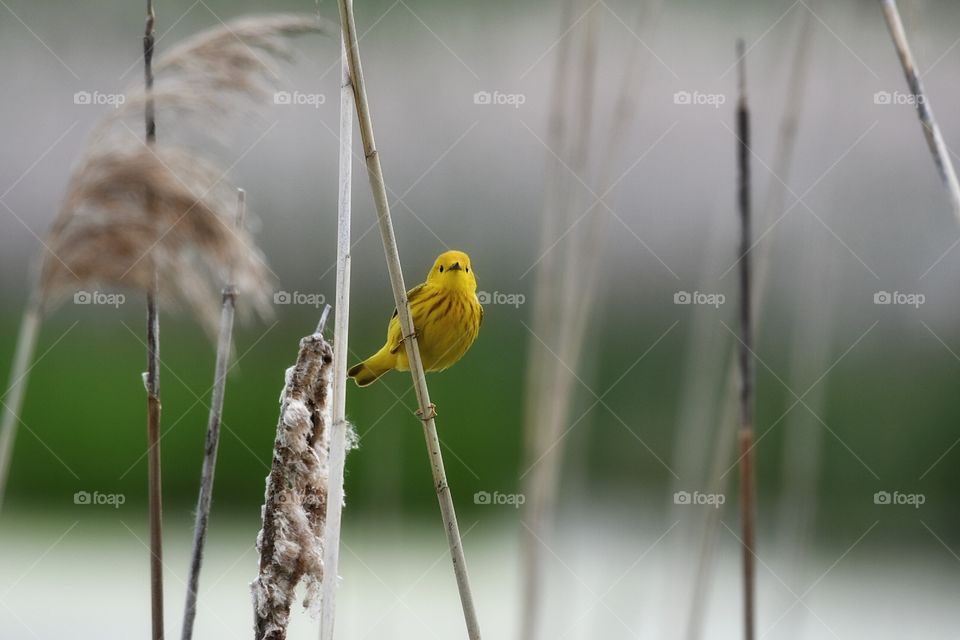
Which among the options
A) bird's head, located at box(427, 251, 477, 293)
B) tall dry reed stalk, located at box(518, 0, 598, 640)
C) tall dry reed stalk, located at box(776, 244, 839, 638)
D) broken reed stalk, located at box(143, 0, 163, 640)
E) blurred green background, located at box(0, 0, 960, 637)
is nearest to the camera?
broken reed stalk, located at box(143, 0, 163, 640)

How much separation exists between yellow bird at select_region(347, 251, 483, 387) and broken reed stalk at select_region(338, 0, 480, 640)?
1.03 m

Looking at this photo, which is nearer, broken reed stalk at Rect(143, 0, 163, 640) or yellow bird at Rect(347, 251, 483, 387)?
broken reed stalk at Rect(143, 0, 163, 640)

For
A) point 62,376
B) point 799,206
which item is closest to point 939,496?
point 799,206

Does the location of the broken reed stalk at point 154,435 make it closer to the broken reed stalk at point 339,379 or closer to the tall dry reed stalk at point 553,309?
the broken reed stalk at point 339,379

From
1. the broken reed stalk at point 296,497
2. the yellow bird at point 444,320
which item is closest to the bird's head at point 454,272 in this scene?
the yellow bird at point 444,320

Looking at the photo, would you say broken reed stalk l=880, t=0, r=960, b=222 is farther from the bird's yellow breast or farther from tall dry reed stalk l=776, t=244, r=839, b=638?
tall dry reed stalk l=776, t=244, r=839, b=638

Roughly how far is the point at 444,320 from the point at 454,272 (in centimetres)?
14

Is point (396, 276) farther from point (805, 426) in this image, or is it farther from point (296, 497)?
point (805, 426)

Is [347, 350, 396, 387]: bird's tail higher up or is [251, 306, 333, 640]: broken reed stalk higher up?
[347, 350, 396, 387]: bird's tail

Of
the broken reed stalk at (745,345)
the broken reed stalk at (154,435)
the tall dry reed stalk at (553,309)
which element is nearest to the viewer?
the broken reed stalk at (154,435)

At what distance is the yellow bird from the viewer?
297cm

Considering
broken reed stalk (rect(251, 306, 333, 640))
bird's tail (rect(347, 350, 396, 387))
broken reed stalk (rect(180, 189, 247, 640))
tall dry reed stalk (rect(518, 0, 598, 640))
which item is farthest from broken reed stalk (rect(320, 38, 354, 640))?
bird's tail (rect(347, 350, 396, 387))

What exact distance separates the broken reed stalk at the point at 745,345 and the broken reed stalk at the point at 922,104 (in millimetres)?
304

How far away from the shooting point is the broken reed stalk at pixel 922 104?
2.10 metres
